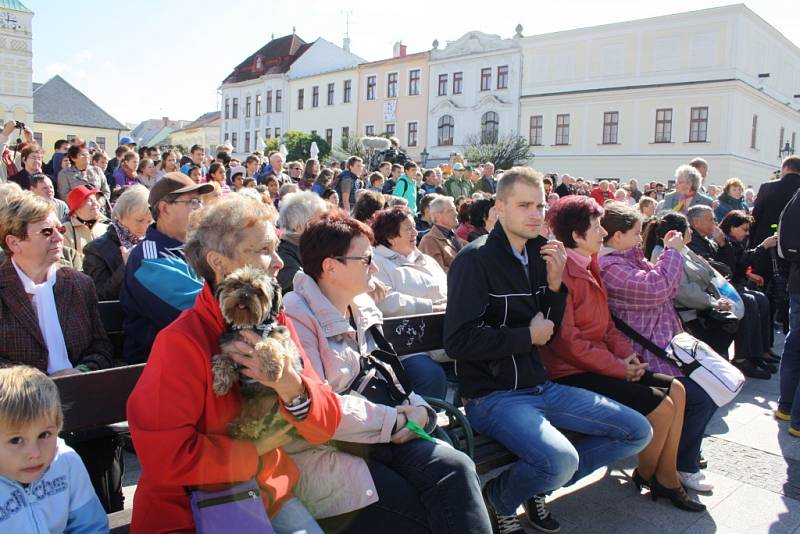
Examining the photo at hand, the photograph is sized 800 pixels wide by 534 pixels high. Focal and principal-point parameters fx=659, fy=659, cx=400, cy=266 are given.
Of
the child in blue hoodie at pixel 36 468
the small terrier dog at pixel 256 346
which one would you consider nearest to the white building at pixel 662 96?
the small terrier dog at pixel 256 346

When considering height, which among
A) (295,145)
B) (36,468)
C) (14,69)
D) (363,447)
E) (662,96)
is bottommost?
(363,447)

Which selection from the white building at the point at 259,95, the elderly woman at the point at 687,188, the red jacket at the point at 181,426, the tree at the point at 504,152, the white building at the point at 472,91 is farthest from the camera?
the white building at the point at 259,95

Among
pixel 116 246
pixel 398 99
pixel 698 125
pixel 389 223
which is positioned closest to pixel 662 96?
pixel 698 125

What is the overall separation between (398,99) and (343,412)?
5038 cm

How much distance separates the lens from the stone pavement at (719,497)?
11.8ft

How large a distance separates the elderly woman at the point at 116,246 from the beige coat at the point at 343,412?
6.96 ft

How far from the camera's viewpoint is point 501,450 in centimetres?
332

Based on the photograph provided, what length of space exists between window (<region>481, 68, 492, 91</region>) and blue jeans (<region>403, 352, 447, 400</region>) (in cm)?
4299

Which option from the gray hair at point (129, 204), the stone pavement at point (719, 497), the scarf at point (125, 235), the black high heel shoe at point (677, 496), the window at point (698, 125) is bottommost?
the stone pavement at point (719, 497)

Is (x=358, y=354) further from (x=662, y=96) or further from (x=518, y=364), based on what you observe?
(x=662, y=96)

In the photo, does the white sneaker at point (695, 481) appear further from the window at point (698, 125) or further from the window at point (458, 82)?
the window at point (458, 82)

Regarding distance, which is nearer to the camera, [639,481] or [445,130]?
[639,481]

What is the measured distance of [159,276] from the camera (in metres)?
3.27

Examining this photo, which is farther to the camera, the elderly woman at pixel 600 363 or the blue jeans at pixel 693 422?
the blue jeans at pixel 693 422
